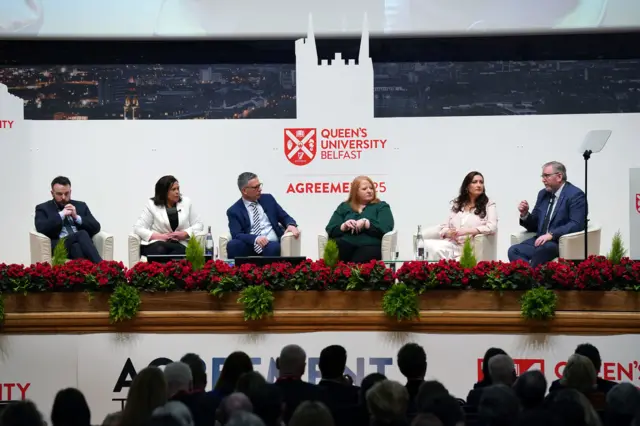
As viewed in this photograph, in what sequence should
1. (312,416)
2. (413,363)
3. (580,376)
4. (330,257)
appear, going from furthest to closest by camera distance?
(330,257) < (413,363) < (580,376) < (312,416)

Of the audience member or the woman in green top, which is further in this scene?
the woman in green top

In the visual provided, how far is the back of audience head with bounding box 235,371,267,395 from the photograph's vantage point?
3.78 metres

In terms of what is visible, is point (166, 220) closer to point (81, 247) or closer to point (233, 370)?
point (81, 247)

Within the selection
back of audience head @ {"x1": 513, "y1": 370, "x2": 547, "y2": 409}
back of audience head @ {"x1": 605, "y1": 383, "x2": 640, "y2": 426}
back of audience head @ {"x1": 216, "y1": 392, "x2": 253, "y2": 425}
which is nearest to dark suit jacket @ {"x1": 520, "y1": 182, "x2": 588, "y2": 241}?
back of audience head @ {"x1": 513, "y1": 370, "x2": 547, "y2": 409}

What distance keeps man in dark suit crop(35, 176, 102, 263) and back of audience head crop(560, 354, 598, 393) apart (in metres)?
4.76

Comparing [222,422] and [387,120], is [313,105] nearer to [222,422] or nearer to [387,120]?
[387,120]

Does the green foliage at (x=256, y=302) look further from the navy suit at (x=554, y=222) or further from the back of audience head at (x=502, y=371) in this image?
the navy suit at (x=554, y=222)

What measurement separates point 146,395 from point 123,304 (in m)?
2.12

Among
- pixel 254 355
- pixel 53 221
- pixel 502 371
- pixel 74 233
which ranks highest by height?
pixel 53 221

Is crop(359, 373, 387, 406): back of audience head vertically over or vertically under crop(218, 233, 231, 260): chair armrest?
under

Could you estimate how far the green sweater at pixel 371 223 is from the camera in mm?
7535

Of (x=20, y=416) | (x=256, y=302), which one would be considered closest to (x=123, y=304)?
(x=256, y=302)

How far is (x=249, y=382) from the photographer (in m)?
3.85

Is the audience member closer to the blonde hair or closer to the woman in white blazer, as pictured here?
the blonde hair
